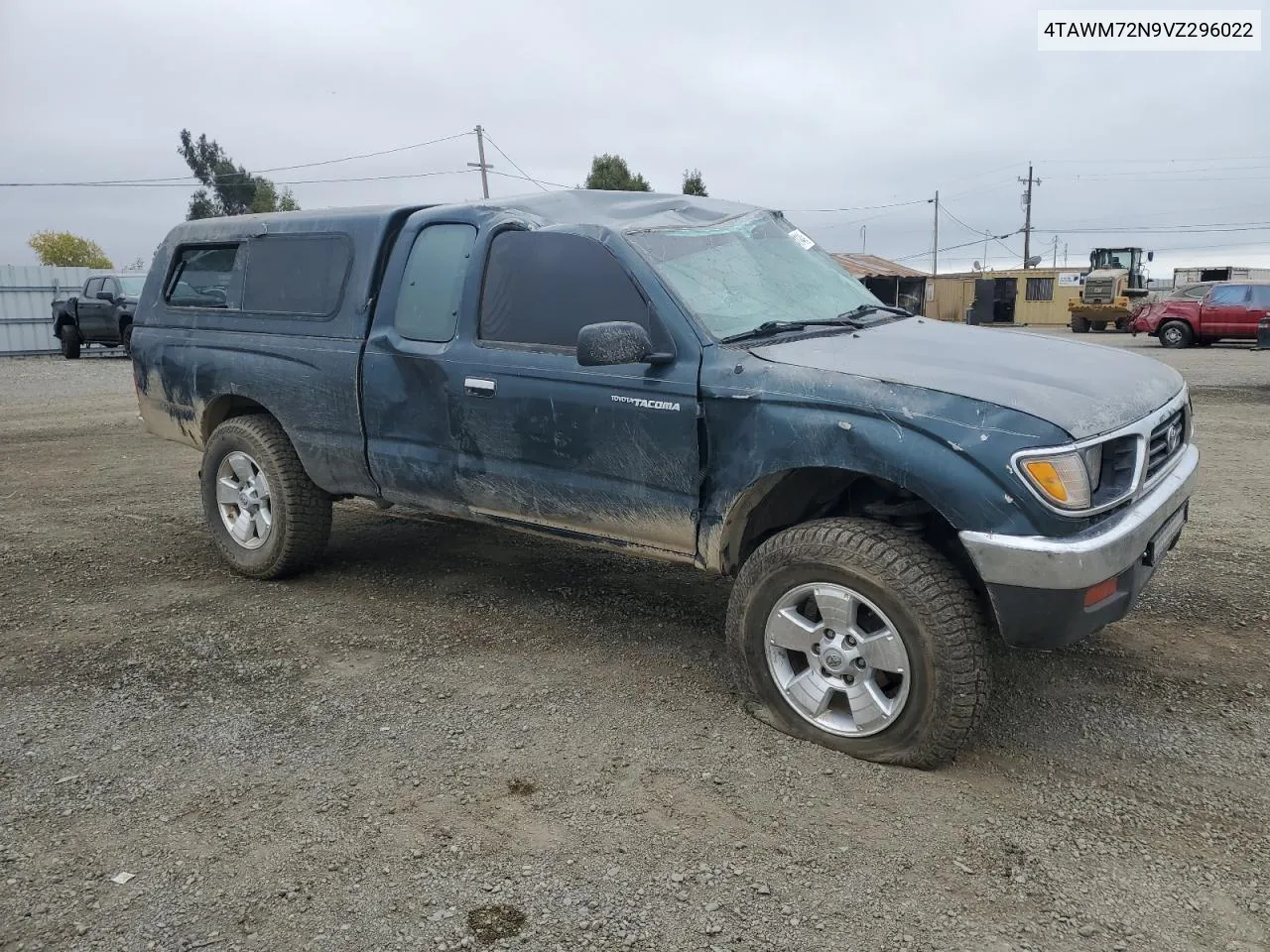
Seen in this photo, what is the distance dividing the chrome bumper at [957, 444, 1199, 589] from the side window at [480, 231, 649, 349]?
4.95 feet

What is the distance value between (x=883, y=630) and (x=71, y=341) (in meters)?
22.6

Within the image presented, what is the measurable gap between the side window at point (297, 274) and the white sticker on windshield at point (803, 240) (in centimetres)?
210

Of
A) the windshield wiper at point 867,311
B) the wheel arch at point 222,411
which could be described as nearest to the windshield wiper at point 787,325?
the windshield wiper at point 867,311

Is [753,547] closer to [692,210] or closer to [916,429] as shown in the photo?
[916,429]

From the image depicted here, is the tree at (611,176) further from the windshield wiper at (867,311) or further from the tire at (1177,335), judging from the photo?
the windshield wiper at (867,311)

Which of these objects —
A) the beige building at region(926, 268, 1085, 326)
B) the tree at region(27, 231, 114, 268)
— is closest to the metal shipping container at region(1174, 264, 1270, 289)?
the beige building at region(926, 268, 1085, 326)

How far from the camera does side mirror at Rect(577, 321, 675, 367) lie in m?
3.44

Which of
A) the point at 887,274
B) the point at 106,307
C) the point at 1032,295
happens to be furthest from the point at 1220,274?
the point at 106,307

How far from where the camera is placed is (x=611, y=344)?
11.3ft

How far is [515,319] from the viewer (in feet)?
13.5

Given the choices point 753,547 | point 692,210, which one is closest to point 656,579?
point 753,547

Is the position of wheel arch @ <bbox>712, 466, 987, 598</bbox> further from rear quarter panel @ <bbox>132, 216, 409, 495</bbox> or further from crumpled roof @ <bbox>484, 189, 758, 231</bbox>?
rear quarter panel @ <bbox>132, 216, 409, 495</bbox>

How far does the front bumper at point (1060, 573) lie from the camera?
114 inches

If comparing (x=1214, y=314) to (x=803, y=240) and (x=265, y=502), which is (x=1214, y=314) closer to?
(x=803, y=240)
